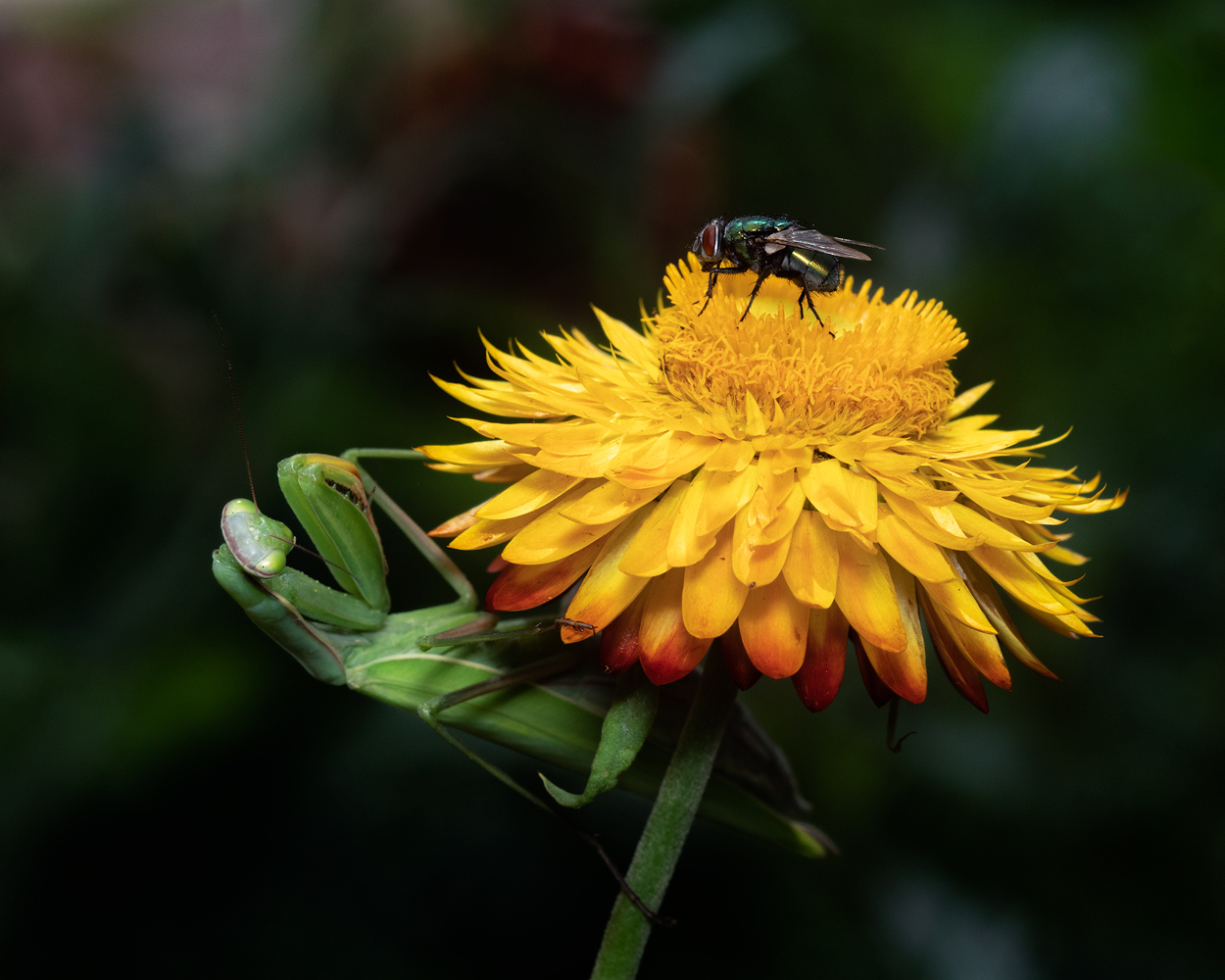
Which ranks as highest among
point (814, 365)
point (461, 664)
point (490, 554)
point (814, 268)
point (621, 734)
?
point (814, 268)

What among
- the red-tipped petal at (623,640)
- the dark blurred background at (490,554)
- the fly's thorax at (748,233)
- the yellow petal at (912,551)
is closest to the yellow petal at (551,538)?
the red-tipped petal at (623,640)

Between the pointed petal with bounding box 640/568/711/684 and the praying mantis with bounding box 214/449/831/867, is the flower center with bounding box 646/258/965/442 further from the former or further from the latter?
the praying mantis with bounding box 214/449/831/867

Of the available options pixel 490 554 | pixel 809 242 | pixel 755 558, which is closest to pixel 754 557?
pixel 755 558

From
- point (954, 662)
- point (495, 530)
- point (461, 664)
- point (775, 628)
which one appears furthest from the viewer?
point (461, 664)

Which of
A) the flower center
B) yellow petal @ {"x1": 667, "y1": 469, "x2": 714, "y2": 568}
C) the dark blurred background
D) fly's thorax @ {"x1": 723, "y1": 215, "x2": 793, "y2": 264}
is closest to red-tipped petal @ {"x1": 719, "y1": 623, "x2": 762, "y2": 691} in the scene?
yellow petal @ {"x1": 667, "y1": 469, "x2": 714, "y2": 568}

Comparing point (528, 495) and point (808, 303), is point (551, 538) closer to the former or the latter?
point (528, 495)

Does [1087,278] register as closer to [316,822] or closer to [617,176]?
[617,176]
